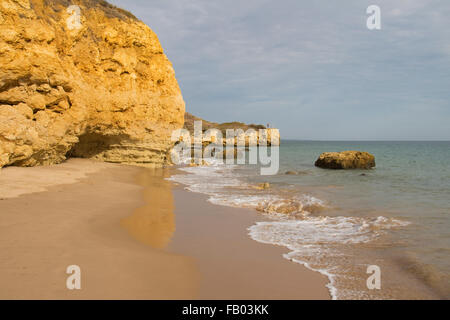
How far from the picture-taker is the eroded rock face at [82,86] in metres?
10.1

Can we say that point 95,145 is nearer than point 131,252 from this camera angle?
No

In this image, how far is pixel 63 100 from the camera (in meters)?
12.5

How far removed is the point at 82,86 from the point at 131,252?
1117 cm

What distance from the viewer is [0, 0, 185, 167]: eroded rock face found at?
1014cm

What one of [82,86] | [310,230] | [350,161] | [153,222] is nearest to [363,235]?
[310,230]

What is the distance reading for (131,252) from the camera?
15.1 feet

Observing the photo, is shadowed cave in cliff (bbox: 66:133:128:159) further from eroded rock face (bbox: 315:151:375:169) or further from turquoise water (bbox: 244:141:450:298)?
eroded rock face (bbox: 315:151:375:169)

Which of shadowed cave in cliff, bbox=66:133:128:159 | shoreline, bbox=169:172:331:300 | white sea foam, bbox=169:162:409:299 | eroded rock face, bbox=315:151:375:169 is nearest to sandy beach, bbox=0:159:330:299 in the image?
shoreline, bbox=169:172:331:300

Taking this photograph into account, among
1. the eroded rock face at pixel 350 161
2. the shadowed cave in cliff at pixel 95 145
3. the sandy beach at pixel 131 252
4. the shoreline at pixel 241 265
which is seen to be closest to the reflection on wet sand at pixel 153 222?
the sandy beach at pixel 131 252

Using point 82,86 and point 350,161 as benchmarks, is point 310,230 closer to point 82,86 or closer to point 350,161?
point 82,86

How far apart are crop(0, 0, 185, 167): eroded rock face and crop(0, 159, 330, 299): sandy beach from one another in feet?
11.9

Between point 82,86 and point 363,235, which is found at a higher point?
point 82,86
